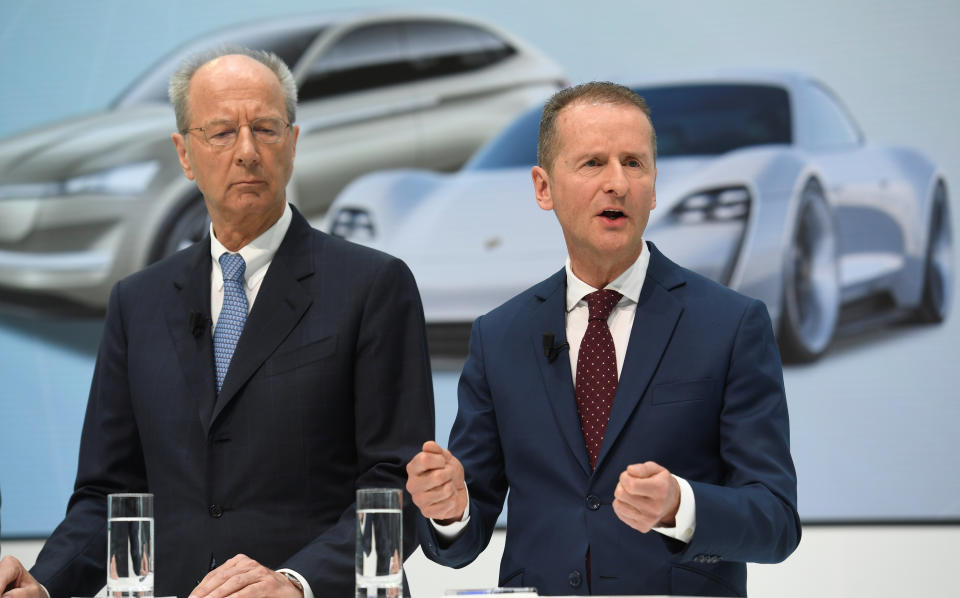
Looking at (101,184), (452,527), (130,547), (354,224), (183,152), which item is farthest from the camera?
(101,184)

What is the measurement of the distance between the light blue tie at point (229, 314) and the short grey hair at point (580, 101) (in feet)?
2.36

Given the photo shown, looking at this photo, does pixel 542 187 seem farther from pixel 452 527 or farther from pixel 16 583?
pixel 16 583

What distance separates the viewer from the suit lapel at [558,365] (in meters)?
2.28

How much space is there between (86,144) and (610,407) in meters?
3.34

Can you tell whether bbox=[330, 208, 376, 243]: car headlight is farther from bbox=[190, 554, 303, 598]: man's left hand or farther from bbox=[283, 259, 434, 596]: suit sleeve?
bbox=[190, 554, 303, 598]: man's left hand

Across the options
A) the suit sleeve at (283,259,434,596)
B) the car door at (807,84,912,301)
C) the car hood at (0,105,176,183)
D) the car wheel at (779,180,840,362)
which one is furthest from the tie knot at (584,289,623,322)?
the car hood at (0,105,176,183)

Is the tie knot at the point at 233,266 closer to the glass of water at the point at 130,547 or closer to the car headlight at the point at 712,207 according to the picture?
the glass of water at the point at 130,547

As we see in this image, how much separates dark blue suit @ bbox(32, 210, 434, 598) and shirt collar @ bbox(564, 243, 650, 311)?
34cm

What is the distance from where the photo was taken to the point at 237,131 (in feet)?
8.38

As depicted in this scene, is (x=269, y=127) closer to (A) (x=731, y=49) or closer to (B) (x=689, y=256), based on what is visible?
(B) (x=689, y=256)

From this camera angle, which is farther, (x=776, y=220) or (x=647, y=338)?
(x=776, y=220)

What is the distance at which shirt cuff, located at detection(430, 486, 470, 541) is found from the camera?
2230 mm

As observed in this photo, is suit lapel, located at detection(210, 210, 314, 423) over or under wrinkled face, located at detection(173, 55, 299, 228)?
under

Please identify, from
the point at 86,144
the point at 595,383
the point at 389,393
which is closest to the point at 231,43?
the point at 86,144
